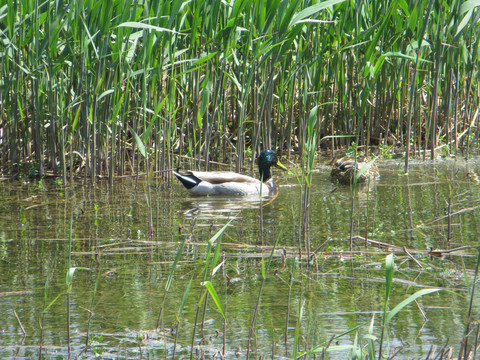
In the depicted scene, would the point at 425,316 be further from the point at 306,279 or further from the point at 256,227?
the point at 256,227

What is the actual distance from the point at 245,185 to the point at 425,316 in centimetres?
462

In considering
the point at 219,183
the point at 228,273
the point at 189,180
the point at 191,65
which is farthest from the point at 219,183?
the point at 228,273

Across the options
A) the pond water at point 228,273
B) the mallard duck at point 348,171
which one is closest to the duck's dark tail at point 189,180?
the pond water at point 228,273

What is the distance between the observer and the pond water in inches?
130

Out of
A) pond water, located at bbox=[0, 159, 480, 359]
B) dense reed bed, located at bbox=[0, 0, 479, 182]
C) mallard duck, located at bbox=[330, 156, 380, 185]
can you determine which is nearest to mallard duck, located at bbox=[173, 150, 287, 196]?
pond water, located at bbox=[0, 159, 480, 359]

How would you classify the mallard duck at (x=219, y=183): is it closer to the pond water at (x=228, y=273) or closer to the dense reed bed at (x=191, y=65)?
the pond water at (x=228, y=273)

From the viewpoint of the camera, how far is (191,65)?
689 cm

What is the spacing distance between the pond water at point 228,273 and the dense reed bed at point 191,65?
822 millimetres

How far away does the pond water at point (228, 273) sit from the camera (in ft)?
10.8

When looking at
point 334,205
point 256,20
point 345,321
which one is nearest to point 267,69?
point 256,20

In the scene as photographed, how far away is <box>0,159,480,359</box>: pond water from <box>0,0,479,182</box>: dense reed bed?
2.70 ft

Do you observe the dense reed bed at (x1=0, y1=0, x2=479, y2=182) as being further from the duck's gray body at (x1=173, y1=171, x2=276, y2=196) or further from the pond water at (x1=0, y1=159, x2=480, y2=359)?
the pond water at (x1=0, y1=159, x2=480, y2=359)

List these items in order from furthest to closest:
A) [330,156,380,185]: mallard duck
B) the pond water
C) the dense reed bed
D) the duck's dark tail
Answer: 1. [330,156,380,185]: mallard duck
2. the duck's dark tail
3. the dense reed bed
4. the pond water

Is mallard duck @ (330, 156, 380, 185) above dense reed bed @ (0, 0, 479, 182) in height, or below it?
below
